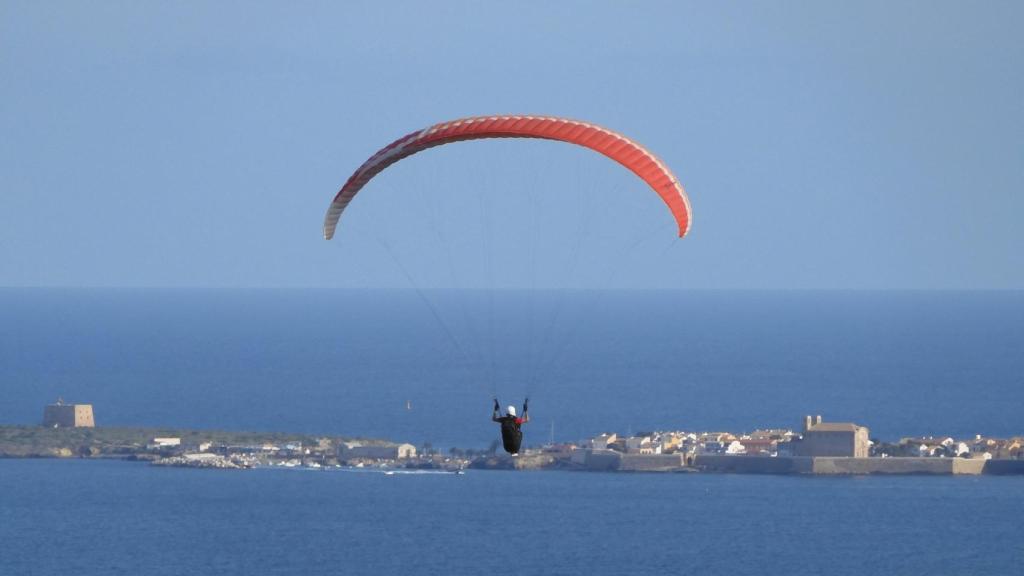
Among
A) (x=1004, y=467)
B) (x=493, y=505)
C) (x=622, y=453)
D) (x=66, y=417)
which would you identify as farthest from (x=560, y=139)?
(x=66, y=417)

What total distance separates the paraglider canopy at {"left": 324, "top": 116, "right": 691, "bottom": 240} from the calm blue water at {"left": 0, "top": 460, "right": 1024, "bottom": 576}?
35.8m

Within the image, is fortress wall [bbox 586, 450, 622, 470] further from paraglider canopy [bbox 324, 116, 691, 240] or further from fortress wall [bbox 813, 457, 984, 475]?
paraglider canopy [bbox 324, 116, 691, 240]

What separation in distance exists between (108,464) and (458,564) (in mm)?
25127

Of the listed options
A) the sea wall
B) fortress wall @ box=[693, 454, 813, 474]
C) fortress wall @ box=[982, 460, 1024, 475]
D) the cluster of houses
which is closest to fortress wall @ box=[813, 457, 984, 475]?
the sea wall

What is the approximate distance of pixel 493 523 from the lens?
75750mm

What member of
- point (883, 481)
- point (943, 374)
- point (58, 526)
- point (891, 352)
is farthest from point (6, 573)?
point (891, 352)

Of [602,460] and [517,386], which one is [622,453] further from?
[517,386]

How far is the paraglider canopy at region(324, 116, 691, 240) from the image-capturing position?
31.7 m

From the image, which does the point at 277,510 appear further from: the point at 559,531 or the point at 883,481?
the point at 883,481

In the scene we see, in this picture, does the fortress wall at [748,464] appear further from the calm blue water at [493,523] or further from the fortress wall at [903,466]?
the fortress wall at [903,466]

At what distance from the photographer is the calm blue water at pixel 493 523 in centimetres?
7006

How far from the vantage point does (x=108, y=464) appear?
9031cm

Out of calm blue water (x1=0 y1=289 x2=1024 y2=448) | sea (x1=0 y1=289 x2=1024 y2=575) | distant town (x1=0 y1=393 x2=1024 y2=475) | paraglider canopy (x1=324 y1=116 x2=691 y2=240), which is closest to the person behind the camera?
paraglider canopy (x1=324 y1=116 x2=691 y2=240)

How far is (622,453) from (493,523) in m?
14.4
